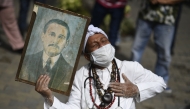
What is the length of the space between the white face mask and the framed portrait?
23 cm

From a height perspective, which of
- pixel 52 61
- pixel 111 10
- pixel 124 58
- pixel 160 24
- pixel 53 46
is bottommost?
pixel 124 58

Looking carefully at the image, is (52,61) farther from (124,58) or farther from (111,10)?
(124,58)

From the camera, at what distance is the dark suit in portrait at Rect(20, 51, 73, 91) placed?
8.78 feet

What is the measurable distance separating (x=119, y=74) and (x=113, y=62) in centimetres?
11

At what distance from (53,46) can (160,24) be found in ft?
8.08

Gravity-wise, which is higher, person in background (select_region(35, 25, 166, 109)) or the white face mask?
the white face mask

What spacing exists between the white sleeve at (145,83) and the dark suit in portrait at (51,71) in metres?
0.62

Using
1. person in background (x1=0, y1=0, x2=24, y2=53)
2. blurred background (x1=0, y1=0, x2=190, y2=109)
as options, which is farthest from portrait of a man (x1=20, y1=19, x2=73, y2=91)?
person in background (x1=0, y1=0, x2=24, y2=53)

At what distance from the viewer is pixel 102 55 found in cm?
283

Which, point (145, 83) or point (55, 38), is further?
point (145, 83)

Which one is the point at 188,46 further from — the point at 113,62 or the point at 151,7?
the point at 113,62

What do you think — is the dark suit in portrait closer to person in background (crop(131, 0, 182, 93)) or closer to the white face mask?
the white face mask

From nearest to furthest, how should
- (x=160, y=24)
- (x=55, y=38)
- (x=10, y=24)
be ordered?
(x=55, y=38) → (x=160, y=24) → (x=10, y=24)

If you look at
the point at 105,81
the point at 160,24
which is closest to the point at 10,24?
the point at 160,24
